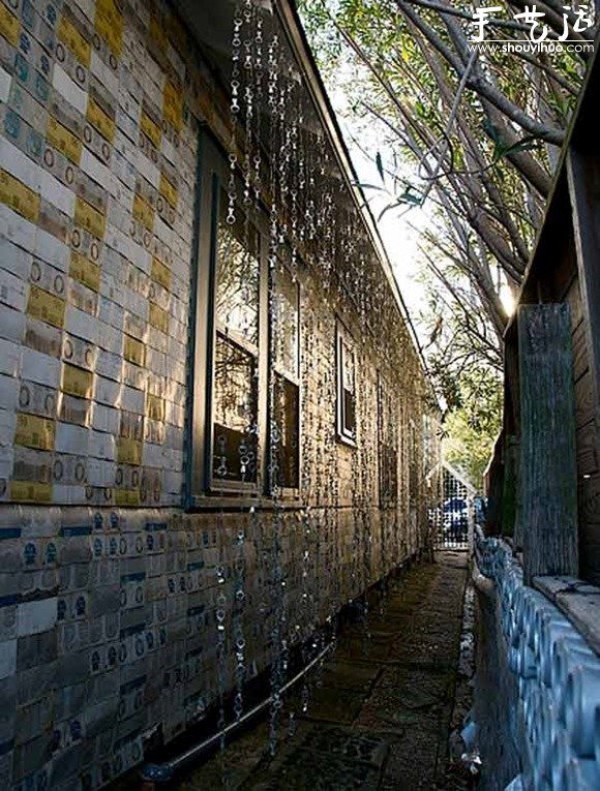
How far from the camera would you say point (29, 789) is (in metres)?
1.96

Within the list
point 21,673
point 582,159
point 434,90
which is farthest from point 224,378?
point 434,90

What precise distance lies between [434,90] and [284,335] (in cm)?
301

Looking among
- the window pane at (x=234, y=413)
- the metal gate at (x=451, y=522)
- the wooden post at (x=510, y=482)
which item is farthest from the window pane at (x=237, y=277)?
the metal gate at (x=451, y=522)

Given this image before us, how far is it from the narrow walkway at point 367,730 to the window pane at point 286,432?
1.42 m

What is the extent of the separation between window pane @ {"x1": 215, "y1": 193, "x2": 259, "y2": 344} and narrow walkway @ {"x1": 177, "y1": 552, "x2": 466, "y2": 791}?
218 centimetres

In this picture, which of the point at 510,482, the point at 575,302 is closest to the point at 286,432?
the point at 510,482

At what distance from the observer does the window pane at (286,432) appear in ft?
15.4

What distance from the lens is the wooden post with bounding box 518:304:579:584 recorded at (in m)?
1.42

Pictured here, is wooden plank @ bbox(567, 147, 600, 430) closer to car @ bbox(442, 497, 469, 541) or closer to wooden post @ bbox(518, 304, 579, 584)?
wooden post @ bbox(518, 304, 579, 584)

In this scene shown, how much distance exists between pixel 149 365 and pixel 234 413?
106 cm

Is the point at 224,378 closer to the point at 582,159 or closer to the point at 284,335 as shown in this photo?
the point at 284,335

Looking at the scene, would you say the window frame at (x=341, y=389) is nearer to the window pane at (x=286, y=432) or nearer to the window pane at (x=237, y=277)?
the window pane at (x=286, y=432)

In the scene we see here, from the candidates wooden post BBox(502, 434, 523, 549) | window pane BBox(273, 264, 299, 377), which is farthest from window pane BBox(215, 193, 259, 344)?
wooden post BBox(502, 434, 523, 549)

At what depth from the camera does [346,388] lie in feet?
24.0
